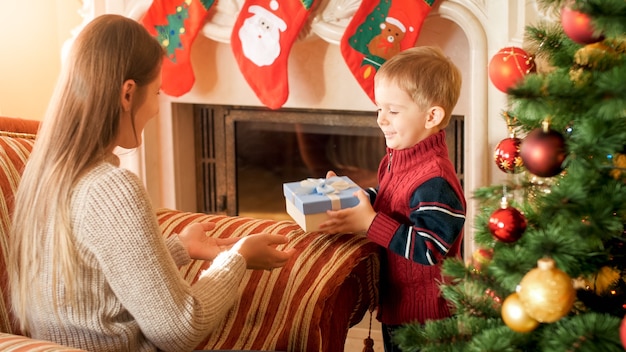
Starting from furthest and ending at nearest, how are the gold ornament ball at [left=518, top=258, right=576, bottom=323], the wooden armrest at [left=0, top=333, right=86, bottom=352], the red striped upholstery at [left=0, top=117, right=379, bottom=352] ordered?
the red striped upholstery at [left=0, top=117, right=379, bottom=352] → the wooden armrest at [left=0, top=333, right=86, bottom=352] → the gold ornament ball at [left=518, top=258, right=576, bottom=323]

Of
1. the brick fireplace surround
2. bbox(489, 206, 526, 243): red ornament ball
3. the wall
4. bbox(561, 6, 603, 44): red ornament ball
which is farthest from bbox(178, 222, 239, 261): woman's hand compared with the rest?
the wall

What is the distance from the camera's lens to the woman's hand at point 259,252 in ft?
4.70

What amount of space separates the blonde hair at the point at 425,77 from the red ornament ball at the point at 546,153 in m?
0.59

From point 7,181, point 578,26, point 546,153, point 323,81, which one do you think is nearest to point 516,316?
point 546,153

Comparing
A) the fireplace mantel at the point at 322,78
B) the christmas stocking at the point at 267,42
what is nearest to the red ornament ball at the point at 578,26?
the fireplace mantel at the point at 322,78

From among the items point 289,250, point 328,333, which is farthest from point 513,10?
point 328,333

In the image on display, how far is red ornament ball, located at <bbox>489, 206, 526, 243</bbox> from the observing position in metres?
1.03

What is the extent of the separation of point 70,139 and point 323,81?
1.46 metres

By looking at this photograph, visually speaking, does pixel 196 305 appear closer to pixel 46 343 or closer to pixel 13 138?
pixel 46 343

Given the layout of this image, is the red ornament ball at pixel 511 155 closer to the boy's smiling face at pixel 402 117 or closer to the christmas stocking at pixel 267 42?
the boy's smiling face at pixel 402 117

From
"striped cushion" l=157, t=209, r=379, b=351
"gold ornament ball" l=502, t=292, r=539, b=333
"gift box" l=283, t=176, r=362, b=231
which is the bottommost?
"striped cushion" l=157, t=209, r=379, b=351

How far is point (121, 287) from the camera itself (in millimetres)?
1200

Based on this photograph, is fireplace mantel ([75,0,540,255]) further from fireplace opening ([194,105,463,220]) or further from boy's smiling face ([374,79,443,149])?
boy's smiling face ([374,79,443,149])

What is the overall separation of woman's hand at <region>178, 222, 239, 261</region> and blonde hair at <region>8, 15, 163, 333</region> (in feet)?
1.26
